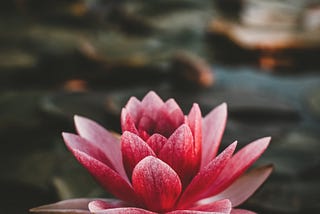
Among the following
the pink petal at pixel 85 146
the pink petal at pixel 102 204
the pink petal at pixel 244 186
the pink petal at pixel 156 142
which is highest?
the pink petal at pixel 85 146

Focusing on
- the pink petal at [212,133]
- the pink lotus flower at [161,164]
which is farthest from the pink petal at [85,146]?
the pink petal at [212,133]

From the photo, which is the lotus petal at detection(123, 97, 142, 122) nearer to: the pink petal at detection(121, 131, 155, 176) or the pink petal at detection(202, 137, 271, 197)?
the pink petal at detection(121, 131, 155, 176)

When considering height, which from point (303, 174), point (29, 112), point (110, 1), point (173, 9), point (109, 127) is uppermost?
point (110, 1)

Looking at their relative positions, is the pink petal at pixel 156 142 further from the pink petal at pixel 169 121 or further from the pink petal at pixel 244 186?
the pink petal at pixel 244 186

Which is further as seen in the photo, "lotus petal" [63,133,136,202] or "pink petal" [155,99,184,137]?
"pink petal" [155,99,184,137]

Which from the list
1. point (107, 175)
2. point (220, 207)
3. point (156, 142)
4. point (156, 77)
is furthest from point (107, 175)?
point (156, 77)

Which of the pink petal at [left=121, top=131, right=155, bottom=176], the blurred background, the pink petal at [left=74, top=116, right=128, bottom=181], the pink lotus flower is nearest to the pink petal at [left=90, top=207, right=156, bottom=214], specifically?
the pink lotus flower

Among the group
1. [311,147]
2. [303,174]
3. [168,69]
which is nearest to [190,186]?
[303,174]

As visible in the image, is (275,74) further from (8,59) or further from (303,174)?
(8,59)
